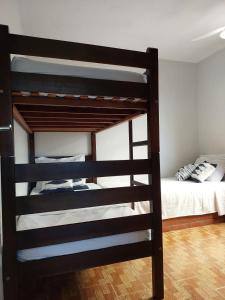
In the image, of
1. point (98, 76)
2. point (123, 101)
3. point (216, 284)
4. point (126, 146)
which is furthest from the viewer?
point (126, 146)

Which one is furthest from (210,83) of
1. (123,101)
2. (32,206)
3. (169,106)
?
(32,206)

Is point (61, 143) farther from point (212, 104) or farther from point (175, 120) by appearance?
point (212, 104)

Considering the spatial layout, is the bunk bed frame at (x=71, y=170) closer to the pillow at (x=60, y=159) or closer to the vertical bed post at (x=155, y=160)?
the vertical bed post at (x=155, y=160)

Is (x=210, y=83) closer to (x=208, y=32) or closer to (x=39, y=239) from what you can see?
(x=208, y=32)

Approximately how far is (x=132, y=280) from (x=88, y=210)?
1.97 ft

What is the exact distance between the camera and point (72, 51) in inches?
41.9

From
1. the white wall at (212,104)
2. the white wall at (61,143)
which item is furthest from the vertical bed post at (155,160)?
the white wall at (212,104)

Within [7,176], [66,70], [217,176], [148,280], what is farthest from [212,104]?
[7,176]

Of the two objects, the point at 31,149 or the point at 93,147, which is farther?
the point at 93,147

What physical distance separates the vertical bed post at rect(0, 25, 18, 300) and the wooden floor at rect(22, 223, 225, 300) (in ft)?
1.57

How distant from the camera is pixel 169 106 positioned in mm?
3525

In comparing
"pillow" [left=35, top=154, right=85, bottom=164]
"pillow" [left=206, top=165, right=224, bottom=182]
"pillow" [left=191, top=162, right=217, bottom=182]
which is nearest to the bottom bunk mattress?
"pillow" [left=35, top=154, right=85, bottom=164]

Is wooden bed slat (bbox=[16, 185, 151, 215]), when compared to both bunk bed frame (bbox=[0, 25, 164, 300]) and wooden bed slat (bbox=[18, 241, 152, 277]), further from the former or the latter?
wooden bed slat (bbox=[18, 241, 152, 277])

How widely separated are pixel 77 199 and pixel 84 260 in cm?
35
